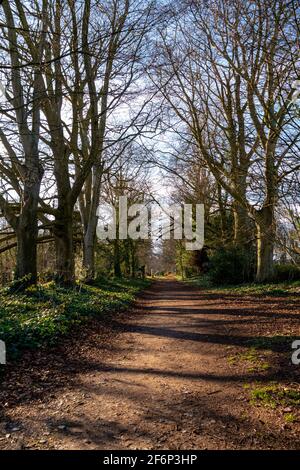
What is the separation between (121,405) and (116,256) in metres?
24.4

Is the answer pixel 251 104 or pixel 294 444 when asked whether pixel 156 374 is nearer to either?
pixel 294 444

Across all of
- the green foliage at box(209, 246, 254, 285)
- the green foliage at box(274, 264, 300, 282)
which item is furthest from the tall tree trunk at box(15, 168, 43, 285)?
the green foliage at box(209, 246, 254, 285)

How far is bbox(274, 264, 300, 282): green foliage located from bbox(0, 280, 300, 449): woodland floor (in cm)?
899

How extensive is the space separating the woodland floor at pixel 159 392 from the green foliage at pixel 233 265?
11532 millimetres

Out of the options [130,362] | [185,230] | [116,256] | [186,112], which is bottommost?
[130,362]

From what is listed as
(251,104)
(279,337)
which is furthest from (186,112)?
(279,337)

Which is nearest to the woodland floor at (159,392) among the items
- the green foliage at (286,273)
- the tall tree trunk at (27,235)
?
the tall tree trunk at (27,235)

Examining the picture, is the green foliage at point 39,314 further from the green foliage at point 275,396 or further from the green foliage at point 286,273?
the green foliage at point 286,273

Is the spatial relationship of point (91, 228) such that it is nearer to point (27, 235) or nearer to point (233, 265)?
point (27, 235)

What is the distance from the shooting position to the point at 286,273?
17.5 m

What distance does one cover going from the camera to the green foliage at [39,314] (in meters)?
6.60

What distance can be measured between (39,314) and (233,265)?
1386cm

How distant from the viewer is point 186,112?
1605 centimetres
